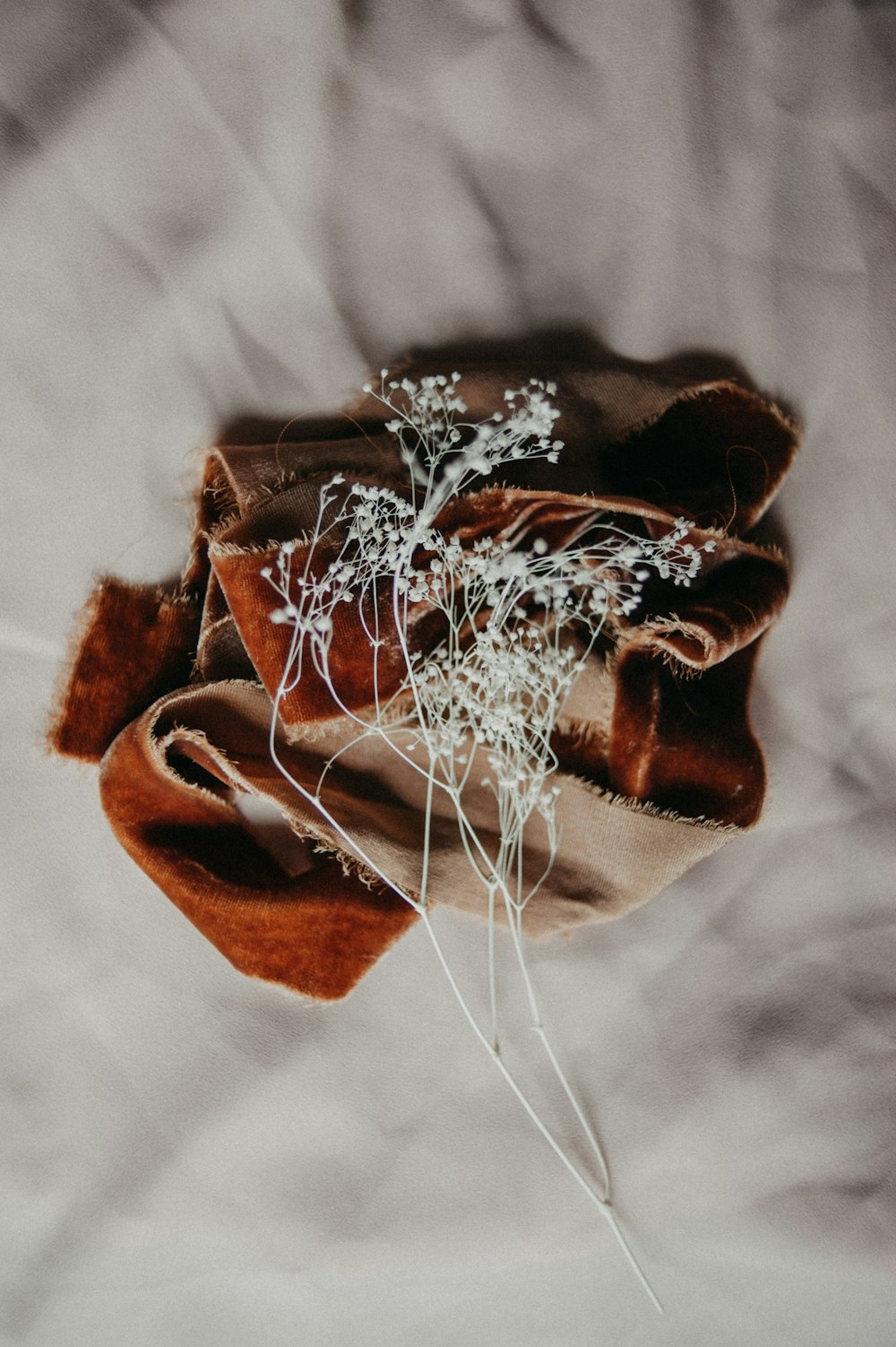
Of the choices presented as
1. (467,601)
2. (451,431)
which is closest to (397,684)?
(467,601)

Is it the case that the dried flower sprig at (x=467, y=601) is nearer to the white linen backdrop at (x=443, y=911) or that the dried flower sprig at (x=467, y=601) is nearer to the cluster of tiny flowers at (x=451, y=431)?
the cluster of tiny flowers at (x=451, y=431)

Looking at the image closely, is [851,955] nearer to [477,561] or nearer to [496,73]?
[477,561]

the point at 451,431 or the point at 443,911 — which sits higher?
the point at 451,431

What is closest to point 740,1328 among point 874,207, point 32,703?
point 32,703

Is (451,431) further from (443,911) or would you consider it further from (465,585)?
(443,911)

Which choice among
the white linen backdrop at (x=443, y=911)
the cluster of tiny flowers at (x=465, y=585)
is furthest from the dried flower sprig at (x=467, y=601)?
the white linen backdrop at (x=443, y=911)

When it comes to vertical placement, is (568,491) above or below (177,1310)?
above

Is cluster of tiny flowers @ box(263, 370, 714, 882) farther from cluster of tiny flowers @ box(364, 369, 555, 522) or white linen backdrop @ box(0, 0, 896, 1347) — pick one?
white linen backdrop @ box(0, 0, 896, 1347)
